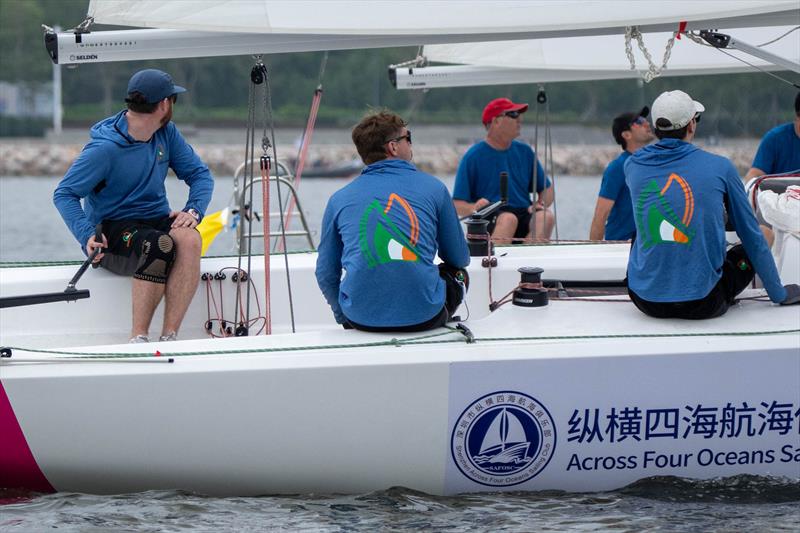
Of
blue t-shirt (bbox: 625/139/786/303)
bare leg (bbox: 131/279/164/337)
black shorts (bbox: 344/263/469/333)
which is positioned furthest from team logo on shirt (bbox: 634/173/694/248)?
bare leg (bbox: 131/279/164/337)

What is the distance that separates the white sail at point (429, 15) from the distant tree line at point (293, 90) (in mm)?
41779

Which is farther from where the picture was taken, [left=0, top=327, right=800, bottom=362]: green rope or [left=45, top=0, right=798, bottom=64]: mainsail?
[left=45, top=0, right=798, bottom=64]: mainsail

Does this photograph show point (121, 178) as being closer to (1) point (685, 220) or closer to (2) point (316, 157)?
(1) point (685, 220)

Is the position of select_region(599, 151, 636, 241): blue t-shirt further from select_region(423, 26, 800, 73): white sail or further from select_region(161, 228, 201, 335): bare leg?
select_region(161, 228, 201, 335): bare leg

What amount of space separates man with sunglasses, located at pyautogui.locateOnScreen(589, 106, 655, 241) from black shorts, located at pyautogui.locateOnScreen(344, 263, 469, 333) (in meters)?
2.05

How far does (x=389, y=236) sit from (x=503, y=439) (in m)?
0.70

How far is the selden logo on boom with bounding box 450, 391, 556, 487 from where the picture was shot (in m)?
3.57

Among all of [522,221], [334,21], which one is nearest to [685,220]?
[334,21]

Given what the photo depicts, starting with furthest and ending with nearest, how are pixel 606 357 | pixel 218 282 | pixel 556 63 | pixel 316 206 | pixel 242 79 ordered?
pixel 242 79, pixel 316 206, pixel 556 63, pixel 218 282, pixel 606 357

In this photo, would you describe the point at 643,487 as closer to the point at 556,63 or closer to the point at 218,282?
the point at 218,282

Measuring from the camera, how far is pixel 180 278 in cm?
451

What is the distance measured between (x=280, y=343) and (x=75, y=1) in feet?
194

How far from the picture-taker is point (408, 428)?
359 cm

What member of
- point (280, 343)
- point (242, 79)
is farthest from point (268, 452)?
point (242, 79)
